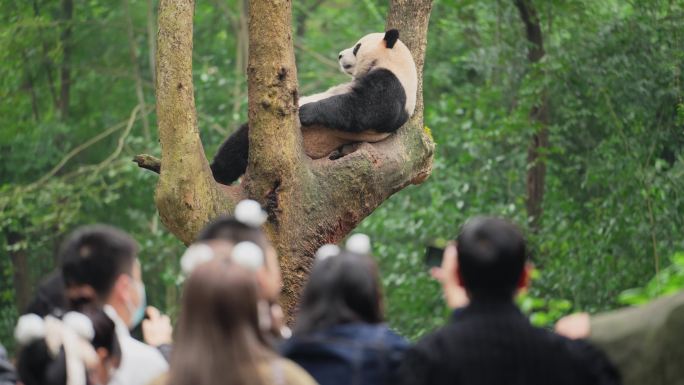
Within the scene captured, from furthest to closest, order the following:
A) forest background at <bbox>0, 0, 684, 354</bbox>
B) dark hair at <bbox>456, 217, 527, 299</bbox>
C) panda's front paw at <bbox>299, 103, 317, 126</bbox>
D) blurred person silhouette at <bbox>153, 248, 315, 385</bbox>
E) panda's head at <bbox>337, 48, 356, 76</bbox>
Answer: forest background at <bbox>0, 0, 684, 354</bbox> → panda's head at <bbox>337, 48, 356, 76</bbox> → panda's front paw at <bbox>299, 103, 317, 126</bbox> → dark hair at <bbox>456, 217, 527, 299</bbox> → blurred person silhouette at <bbox>153, 248, 315, 385</bbox>

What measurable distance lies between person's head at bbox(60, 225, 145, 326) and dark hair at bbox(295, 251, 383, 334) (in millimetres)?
605

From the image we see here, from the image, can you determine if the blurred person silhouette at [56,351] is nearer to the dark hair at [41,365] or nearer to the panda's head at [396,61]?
the dark hair at [41,365]

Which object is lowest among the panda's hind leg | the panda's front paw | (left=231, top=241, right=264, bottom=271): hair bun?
the panda's hind leg

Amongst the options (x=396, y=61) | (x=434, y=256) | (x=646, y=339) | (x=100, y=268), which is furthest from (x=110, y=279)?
(x=396, y=61)

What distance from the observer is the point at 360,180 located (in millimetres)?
5160

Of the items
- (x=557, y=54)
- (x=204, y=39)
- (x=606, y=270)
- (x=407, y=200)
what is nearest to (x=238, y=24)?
(x=204, y=39)

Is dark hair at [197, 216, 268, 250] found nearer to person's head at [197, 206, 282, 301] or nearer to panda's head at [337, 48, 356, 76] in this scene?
person's head at [197, 206, 282, 301]

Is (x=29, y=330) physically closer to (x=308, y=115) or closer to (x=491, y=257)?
(x=491, y=257)

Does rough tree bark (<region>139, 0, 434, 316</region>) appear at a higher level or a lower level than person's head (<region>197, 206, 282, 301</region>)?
lower

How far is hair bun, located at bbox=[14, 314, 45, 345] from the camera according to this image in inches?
106

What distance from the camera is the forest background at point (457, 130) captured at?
7953mm

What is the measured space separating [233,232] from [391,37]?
3.39m

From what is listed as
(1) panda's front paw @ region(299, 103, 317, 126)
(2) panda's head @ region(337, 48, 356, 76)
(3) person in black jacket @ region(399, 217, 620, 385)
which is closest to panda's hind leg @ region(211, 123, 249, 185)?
(1) panda's front paw @ region(299, 103, 317, 126)

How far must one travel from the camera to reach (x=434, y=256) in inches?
118
